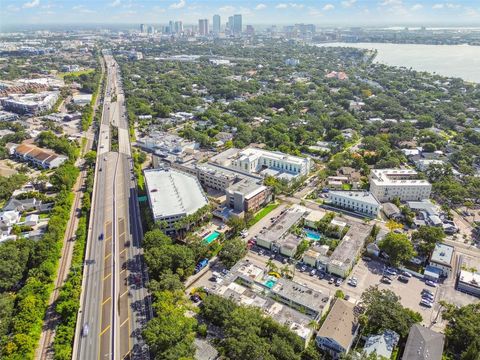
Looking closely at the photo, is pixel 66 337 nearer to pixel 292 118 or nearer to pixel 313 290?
pixel 313 290

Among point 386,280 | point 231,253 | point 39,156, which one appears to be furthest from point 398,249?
point 39,156

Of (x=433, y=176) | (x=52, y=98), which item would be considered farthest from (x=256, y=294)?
(x=52, y=98)

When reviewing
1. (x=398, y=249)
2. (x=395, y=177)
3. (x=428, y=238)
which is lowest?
(x=398, y=249)

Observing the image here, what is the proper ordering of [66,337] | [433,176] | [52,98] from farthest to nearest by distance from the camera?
[52,98], [433,176], [66,337]

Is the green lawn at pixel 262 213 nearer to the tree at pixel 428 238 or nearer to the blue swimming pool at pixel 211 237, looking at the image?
the blue swimming pool at pixel 211 237

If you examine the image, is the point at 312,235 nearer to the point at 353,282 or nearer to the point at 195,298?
the point at 353,282

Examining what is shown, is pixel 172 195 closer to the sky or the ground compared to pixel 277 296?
closer to the sky

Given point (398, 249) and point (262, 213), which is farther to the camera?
point (262, 213)
